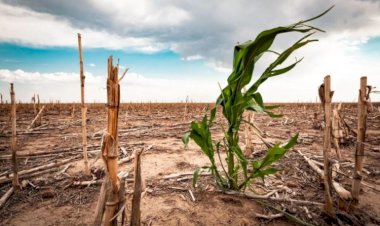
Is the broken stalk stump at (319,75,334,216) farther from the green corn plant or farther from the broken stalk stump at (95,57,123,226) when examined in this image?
the broken stalk stump at (95,57,123,226)

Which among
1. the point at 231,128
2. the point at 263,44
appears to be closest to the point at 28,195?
the point at 231,128

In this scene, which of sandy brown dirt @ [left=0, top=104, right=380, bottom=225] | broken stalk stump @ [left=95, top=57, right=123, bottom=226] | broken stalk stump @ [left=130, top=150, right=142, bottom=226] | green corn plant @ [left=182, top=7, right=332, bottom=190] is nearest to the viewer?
broken stalk stump @ [left=95, top=57, right=123, bottom=226]

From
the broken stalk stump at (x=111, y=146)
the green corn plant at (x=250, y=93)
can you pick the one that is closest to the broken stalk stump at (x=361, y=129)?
the green corn plant at (x=250, y=93)

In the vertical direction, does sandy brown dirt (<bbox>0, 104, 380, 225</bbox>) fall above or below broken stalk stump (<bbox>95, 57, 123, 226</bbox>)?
below

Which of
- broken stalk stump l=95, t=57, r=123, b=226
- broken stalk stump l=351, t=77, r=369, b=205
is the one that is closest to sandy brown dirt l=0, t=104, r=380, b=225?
broken stalk stump l=351, t=77, r=369, b=205

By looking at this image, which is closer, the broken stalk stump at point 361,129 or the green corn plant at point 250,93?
the green corn plant at point 250,93

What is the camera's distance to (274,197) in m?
3.00

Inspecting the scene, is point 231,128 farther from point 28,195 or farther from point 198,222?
point 28,195

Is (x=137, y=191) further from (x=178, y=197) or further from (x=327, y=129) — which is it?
(x=327, y=129)

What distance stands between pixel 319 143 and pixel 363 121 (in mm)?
4803

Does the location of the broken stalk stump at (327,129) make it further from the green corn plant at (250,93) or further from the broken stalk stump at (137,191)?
the broken stalk stump at (137,191)

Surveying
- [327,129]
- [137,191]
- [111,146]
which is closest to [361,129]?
[327,129]

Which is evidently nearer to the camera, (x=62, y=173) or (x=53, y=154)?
(x=62, y=173)

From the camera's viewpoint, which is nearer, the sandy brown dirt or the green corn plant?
the green corn plant
